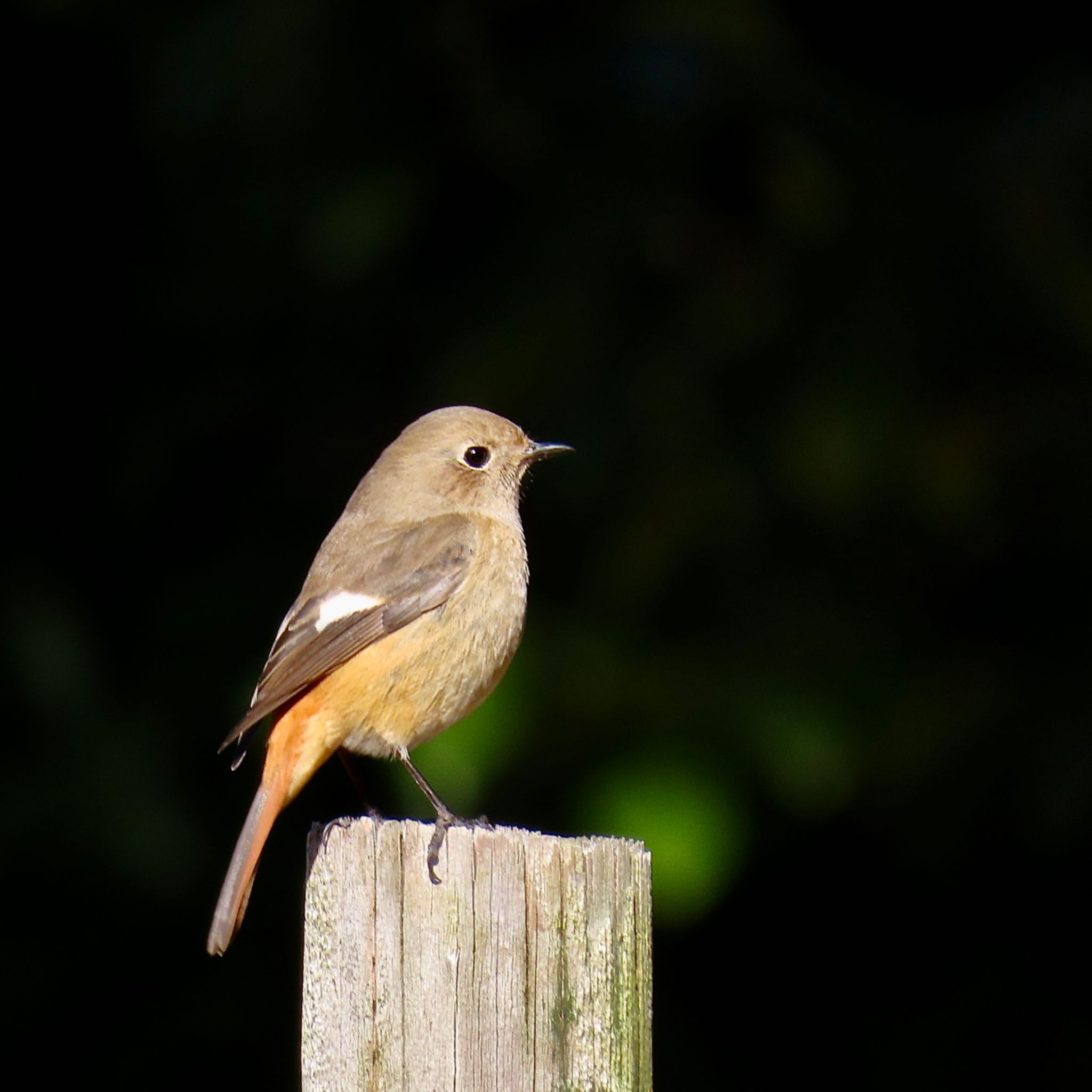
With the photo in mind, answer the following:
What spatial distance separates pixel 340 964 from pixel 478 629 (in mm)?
1736

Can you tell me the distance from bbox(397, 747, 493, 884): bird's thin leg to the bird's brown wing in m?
0.38

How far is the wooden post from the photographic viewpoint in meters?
2.74

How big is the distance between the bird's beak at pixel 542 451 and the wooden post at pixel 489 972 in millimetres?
2296

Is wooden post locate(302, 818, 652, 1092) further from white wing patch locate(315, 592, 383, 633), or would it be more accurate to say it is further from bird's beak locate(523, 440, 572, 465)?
bird's beak locate(523, 440, 572, 465)

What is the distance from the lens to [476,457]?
5.15 meters

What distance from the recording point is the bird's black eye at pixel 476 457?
5.12m

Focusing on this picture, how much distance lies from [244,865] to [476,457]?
1.75 m

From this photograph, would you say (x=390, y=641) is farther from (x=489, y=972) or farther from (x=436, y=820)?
(x=489, y=972)

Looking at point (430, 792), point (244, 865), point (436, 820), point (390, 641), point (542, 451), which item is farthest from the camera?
point (542, 451)

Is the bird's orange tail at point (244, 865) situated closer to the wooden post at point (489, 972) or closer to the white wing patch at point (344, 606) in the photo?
the white wing patch at point (344, 606)

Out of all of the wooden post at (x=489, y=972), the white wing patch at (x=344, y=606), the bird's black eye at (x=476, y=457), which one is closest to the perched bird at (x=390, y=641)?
the white wing patch at (x=344, y=606)

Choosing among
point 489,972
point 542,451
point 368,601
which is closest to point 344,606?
point 368,601

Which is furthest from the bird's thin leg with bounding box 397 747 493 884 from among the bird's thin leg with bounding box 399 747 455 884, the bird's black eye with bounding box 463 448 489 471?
the bird's black eye with bounding box 463 448 489 471

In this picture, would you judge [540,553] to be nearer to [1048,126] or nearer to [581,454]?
[581,454]
